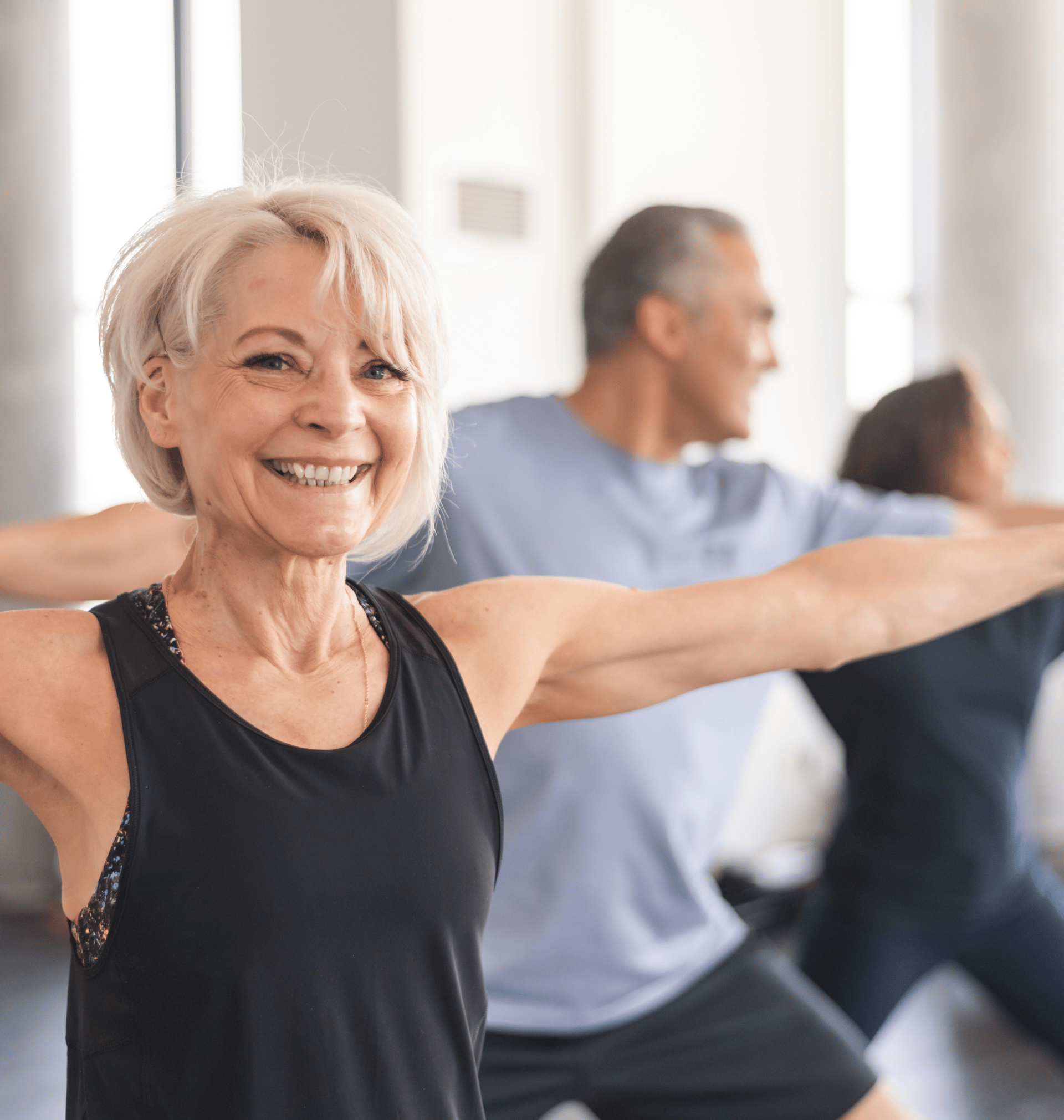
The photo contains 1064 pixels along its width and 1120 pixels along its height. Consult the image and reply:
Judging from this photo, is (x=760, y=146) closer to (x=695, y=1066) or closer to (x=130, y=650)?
(x=695, y=1066)

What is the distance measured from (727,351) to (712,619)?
882mm

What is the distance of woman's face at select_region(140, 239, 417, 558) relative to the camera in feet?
3.38

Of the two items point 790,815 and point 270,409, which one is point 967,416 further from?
point 790,815

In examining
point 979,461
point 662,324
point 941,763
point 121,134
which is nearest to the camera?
point 662,324

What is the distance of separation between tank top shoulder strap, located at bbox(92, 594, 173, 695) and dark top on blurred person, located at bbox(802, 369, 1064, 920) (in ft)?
4.75

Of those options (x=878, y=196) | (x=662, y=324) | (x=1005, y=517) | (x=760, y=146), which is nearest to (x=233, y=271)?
(x=662, y=324)

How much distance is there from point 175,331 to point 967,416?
1.85 metres

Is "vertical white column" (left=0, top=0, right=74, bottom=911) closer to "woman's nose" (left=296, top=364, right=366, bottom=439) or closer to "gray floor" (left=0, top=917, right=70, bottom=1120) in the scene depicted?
"gray floor" (left=0, top=917, right=70, bottom=1120)

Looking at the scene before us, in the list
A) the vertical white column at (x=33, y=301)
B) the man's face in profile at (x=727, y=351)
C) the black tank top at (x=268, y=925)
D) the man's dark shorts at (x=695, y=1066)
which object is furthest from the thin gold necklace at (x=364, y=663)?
the vertical white column at (x=33, y=301)

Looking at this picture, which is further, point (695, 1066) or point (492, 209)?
point (492, 209)

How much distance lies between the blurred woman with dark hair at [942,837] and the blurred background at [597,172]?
155cm

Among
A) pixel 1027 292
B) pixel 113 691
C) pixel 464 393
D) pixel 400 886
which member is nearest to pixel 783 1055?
pixel 400 886

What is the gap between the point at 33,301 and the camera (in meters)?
4.18

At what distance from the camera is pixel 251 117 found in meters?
3.35
